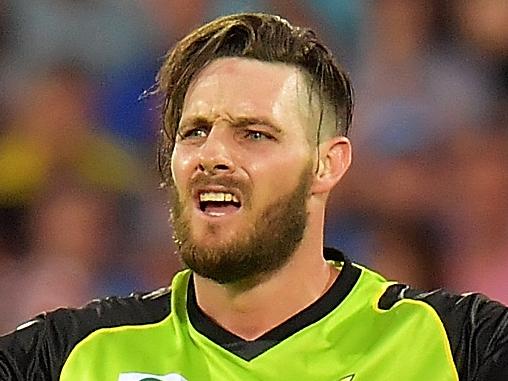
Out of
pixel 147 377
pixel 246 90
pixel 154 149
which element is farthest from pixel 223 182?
pixel 154 149

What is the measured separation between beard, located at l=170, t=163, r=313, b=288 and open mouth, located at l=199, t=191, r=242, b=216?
2 centimetres

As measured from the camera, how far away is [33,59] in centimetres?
243

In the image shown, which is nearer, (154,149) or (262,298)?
(262,298)

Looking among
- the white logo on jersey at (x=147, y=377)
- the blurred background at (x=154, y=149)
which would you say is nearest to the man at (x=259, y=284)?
the white logo on jersey at (x=147, y=377)

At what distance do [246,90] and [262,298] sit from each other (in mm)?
271

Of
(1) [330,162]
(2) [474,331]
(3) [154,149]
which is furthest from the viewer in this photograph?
(3) [154,149]

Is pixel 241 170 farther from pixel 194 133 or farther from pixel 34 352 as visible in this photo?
pixel 34 352

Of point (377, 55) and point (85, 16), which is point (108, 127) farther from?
point (377, 55)

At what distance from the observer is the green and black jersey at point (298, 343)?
135cm

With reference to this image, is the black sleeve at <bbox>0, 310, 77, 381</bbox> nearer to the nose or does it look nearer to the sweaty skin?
the sweaty skin

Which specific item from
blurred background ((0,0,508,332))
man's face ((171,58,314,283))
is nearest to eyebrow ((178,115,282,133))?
man's face ((171,58,314,283))

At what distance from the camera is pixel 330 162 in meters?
1.48

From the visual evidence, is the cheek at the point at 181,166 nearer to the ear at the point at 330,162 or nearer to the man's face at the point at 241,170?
the man's face at the point at 241,170

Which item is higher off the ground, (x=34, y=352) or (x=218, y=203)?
(x=218, y=203)
